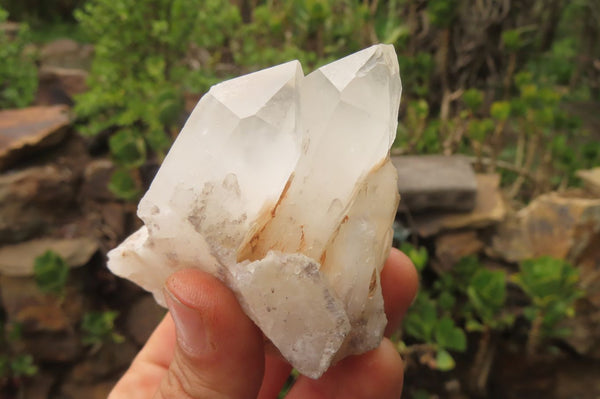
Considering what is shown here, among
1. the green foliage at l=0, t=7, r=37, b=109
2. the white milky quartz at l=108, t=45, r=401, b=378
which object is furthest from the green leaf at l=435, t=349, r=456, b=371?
the green foliage at l=0, t=7, r=37, b=109

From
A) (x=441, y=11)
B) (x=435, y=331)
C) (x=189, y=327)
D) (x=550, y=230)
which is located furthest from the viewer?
(x=441, y=11)

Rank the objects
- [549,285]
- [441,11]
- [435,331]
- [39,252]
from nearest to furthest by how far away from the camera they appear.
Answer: [549,285] < [435,331] < [39,252] < [441,11]

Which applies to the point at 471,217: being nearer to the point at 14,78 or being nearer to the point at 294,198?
the point at 294,198

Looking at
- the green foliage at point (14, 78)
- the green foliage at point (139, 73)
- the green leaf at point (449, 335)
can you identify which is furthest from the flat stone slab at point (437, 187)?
the green foliage at point (14, 78)

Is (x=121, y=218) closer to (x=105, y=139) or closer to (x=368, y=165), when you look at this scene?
(x=105, y=139)

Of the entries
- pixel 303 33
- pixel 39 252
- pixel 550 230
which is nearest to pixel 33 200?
pixel 39 252

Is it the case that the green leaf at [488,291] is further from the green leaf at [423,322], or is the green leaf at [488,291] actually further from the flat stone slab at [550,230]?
the flat stone slab at [550,230]

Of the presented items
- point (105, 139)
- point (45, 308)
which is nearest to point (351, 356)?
point (45, 308)
